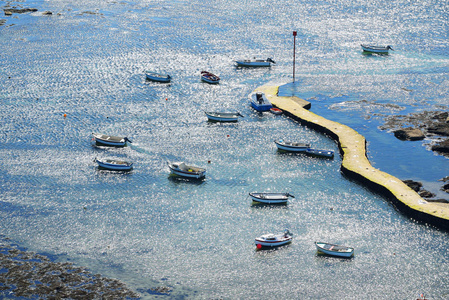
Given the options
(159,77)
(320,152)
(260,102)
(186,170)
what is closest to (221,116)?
(260,102)

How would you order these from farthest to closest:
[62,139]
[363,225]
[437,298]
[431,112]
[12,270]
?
[431,112], [62,139], [363,225], [12,270], [437,298]

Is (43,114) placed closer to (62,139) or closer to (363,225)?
(62,139)

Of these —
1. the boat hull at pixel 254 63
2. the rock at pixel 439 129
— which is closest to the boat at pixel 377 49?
the boat hull at pixel 254 63

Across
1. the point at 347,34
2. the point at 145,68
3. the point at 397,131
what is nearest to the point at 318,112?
the point at 397,131

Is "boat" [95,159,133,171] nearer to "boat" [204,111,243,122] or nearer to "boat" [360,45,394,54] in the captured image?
"boat" [204,111,243,122]

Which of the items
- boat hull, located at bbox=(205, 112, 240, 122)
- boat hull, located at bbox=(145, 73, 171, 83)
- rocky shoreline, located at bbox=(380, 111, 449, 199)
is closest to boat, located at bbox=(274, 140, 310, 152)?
boat hull, located at bbox=(205, 112, 240, 122)
